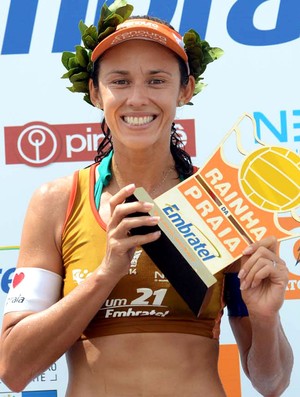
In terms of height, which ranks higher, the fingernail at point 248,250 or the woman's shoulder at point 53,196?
the woman's shoulder at point 53,196

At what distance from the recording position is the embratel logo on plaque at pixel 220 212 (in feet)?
6.64

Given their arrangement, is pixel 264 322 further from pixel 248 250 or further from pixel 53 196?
pixel 53 196

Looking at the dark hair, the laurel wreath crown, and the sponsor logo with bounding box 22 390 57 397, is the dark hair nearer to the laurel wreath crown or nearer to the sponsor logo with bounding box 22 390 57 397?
the laurel wreath crown

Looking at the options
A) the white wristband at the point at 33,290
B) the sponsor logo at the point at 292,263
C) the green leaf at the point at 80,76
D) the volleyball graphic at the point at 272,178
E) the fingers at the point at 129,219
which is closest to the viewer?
the fingers at the point at 129,219

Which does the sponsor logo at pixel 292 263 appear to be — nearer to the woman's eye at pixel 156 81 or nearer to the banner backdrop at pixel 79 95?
the banner backdrop at pixel 79 95

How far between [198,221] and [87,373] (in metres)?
0.45

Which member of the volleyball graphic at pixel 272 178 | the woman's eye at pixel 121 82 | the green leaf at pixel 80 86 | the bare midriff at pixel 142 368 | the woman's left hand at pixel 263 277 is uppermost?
the woman's eye at pixel 121 82

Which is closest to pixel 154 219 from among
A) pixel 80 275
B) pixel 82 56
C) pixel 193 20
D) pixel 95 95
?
pixel 80 275

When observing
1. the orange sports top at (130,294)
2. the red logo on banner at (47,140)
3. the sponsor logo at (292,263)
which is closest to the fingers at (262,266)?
the orange sports top at (130,294)

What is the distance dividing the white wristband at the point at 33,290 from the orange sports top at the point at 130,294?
0.03 meters

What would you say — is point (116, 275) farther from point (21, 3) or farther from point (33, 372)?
point (21, 3)

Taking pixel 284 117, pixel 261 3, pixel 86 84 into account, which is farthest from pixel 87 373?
pixel 261 3

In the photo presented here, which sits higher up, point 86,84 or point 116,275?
point 86,84

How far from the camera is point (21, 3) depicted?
3197mm
